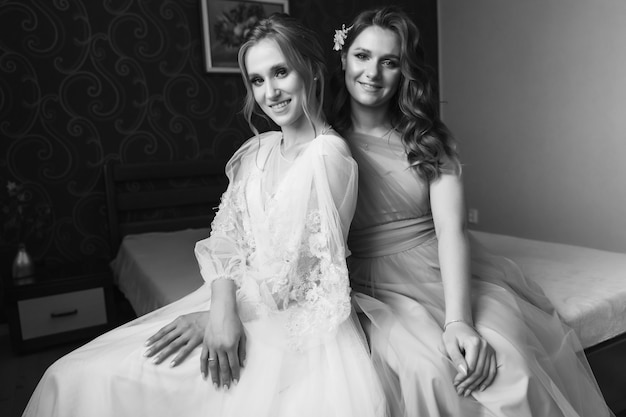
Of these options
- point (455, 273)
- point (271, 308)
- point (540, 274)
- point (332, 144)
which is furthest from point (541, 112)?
point (271, 308)

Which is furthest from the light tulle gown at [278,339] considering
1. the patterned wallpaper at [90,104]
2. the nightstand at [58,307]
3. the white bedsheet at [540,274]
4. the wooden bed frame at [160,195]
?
the patterned wallpaper at [90,104]

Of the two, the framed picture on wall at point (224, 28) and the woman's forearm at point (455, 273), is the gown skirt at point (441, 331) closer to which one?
the woman's forearm at point (455, 273)

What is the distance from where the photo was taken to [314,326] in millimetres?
1138

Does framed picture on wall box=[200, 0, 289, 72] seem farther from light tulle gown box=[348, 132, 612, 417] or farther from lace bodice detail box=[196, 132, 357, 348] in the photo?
lace bodice detail box=[196, 132, 357, 348]

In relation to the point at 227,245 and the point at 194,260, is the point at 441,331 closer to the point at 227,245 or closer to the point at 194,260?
the point at 227,245

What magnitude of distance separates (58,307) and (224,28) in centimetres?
223

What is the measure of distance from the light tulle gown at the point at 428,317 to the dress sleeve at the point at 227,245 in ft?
1.04

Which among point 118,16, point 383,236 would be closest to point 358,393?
point 383,236

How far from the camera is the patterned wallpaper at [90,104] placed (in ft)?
10.4

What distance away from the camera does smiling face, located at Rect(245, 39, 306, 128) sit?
1287mm

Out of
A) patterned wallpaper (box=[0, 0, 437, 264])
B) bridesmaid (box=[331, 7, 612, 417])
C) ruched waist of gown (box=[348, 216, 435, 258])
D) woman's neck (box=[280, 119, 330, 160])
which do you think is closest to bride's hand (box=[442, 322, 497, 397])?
bridesmaid (box=[331, 7, 612, 417])

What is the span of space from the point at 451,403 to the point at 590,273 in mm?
1233

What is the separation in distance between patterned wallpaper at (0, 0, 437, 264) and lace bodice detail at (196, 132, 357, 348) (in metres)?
2.38

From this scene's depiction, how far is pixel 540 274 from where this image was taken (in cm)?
204
